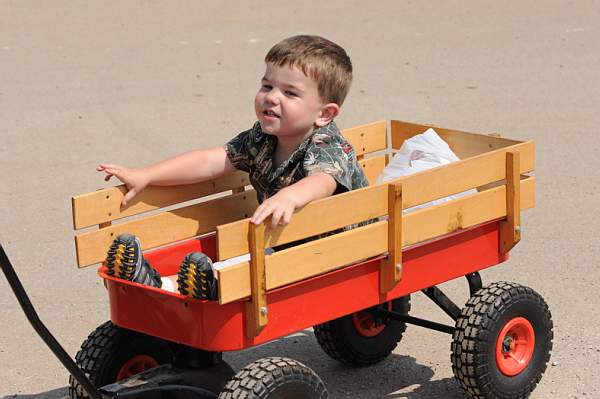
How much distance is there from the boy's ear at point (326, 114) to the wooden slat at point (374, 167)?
891mm

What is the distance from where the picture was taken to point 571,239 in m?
6.82

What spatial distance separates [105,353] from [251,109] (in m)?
5.22

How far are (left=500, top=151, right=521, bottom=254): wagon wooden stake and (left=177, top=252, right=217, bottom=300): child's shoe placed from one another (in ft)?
4.39

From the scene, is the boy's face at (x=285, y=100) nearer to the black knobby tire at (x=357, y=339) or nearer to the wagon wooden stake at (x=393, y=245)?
the wagon wooden stake at (x=393, y=245)

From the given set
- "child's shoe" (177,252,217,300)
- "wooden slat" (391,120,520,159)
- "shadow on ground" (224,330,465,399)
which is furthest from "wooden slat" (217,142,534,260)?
"shadow on ground" (224,330,465,399)

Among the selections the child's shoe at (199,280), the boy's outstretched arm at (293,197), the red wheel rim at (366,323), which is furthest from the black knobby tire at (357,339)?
the child's shoe at (199,280)

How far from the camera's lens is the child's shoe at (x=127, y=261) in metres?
4.19

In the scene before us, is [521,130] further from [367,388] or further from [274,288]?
[274,288]

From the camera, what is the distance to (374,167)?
5.57 m

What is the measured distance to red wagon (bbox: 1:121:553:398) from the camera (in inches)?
157

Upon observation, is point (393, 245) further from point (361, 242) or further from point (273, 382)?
point (273, 382)

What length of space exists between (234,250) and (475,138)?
1723mm

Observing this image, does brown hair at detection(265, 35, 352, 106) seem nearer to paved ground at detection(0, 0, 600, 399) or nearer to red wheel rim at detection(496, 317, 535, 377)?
red wheel rim at detection(496, 317, 535, 377)

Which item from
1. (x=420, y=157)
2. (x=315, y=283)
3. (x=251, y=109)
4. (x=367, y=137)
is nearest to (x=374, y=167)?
(x=367, y=137)
